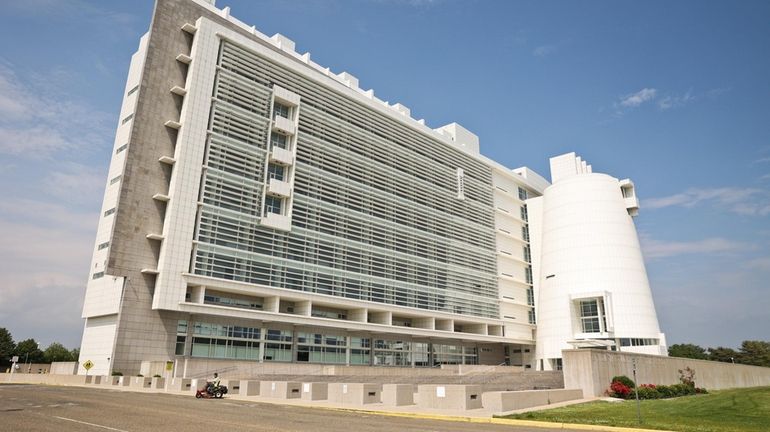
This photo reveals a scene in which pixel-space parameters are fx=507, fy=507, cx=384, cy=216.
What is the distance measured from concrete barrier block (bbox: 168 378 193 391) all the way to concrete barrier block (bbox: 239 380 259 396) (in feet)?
23.2

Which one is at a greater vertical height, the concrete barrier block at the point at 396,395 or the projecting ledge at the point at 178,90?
the projecting ledge at the point at 178,90

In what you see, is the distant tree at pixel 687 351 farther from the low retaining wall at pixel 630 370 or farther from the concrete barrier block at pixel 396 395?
the concrete barrier block at pixel 396 395

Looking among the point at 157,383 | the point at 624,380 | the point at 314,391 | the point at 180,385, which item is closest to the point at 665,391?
the point at 624,380

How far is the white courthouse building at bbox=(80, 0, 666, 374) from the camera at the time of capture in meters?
46.8

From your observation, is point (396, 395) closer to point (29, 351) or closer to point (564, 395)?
point (564, 395)

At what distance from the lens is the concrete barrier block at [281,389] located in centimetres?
2944

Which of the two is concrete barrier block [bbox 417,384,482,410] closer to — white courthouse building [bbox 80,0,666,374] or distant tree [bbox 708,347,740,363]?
white courthouse building [bbox 80,0,666,374]

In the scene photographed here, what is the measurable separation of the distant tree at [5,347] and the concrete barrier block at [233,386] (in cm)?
8067

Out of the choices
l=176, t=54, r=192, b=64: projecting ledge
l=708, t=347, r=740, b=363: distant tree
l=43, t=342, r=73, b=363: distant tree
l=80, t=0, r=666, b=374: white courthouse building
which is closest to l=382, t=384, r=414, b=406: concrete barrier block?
l=80, t=0, r=666, b=374: white courthouse building

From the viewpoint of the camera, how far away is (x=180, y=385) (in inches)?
1431

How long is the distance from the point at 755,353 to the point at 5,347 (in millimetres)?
169182

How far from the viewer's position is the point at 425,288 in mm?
67938

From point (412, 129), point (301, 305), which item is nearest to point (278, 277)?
point (301, 305)

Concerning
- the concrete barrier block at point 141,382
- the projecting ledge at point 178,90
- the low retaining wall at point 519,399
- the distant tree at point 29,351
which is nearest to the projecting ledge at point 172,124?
the projecting ledge at point 178,90
